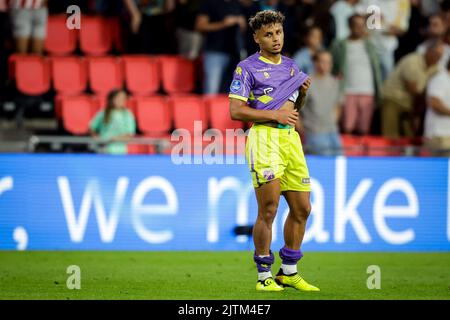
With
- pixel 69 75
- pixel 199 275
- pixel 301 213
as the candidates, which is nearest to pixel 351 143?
pixel 69 75

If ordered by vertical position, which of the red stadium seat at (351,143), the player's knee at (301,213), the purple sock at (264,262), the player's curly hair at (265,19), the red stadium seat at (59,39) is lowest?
the purple sock at (264,262)

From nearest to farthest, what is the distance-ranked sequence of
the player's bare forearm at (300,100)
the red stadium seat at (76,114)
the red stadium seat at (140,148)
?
the player's bare forearm at (300,100) < the red stadium seat at (140,148) < the red stadium seat at (76,114)

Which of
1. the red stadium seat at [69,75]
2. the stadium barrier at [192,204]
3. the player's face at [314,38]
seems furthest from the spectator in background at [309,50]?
the red stadium seat at [69,75]

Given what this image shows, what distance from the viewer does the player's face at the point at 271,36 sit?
8320 mm

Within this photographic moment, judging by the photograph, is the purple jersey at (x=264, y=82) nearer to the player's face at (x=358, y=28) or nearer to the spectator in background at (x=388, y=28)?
the player's face at (x=358, y=28)

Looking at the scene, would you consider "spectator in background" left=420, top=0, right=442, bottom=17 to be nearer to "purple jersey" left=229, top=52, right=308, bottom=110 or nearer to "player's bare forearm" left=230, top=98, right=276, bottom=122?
"purple jersey" left=229, top=52, right=308, bottom=110

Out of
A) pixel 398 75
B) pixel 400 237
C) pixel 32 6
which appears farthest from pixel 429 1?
pixel 32 6

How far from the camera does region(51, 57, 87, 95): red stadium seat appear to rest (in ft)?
50.2

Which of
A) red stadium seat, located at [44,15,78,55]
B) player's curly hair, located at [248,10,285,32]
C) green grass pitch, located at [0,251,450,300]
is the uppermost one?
player's curly hair, located at [248,10,285,32]

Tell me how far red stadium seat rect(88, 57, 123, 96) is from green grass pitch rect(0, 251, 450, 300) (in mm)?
3919

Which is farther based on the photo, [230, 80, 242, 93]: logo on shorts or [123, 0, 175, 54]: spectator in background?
[123, 0, 175, 54]: spectator in background

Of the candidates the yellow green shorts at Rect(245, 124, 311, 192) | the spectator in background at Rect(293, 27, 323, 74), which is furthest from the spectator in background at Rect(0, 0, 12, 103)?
the yellow green shorts at Rect(245, 124, 311, 192)

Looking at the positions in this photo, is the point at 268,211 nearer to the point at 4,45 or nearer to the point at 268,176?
the point at 268,176

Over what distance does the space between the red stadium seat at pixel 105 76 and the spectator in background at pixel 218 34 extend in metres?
1.36
